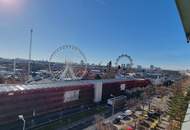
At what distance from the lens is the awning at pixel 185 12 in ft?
9.57

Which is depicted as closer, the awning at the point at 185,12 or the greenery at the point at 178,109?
the awning at the point at 185,12

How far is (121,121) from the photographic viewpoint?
26.8 meters

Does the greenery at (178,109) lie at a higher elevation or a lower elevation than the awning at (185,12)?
Result: lower

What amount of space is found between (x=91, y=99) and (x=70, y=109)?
5.76 metres

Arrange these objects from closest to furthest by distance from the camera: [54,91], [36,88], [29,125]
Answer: [29,125] < [36,88] < [54,91]

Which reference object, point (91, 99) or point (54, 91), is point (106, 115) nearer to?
point (91, 99)

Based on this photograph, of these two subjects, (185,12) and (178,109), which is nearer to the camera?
(185,12)

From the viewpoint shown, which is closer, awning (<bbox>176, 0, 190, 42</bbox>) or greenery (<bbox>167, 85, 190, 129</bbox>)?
awning (<bbox>176, 0, 190, 42</bbox>)

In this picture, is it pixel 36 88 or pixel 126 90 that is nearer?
pixel 36 88

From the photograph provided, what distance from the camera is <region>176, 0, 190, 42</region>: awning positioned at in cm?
292

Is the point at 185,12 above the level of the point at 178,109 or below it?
above

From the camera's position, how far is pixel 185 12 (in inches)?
125

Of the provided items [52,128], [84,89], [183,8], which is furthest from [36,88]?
[183,8]

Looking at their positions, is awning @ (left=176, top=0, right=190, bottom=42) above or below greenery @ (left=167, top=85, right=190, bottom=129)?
above
